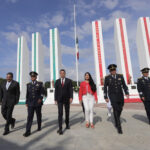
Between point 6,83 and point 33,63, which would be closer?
point 6,83

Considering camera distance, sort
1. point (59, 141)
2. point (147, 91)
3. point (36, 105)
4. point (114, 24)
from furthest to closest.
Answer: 1. point (114, 24)
2. point (147, 91)
3. point (36, 105)
4. point (59, 141)

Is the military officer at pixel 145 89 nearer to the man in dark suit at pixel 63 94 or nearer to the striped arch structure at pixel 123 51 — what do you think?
the man in dark suit at pixel 63 94

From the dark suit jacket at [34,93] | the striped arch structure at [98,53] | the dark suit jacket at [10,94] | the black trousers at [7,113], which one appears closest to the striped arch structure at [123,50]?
the striped arch structure at [98,53]

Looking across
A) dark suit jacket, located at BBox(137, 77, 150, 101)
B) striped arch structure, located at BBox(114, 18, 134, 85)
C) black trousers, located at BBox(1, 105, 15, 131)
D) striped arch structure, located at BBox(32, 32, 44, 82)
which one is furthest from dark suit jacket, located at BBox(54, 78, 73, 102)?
striped arch structure, located at BBox(32, 32, 44, 82)

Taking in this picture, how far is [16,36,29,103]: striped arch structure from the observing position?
84.5 feet

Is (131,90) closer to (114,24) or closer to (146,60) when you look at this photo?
(146,60)

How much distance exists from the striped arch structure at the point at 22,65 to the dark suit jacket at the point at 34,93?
952 inches

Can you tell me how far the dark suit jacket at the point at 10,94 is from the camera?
3390mm

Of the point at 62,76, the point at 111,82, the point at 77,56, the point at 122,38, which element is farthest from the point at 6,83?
the point at 122,38

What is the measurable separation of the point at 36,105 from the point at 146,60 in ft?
74.4

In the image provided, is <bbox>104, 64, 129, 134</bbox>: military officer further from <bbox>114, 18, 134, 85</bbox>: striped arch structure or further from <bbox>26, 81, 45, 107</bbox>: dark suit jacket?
<bbox>114, 18, 134, 85</bbox>: striped arch structure

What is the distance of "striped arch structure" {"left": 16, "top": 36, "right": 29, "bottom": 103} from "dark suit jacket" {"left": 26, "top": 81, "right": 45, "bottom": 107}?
24170 mm

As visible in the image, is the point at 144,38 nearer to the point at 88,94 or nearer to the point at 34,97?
the point at 88,94

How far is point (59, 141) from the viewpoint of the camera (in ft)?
8.32
